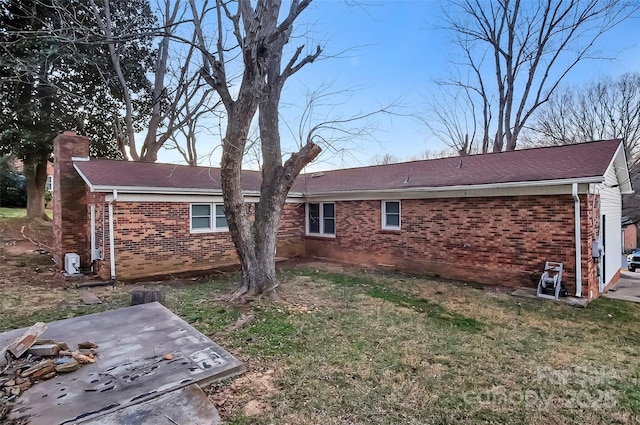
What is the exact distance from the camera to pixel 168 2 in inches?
651

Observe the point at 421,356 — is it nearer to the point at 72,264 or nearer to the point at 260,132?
the point at 260,132

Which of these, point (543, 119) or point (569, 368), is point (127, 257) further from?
point (543, 119)

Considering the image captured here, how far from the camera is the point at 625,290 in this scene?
898 cm

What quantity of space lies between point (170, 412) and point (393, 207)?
9190 mm

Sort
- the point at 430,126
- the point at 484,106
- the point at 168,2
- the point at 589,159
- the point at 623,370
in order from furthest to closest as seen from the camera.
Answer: the point at 430,126, the point at 484,106, the point at 168,2, the point at 589,159, the point at 623,370

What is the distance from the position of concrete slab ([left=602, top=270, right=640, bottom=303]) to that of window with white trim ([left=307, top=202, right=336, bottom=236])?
818 cm

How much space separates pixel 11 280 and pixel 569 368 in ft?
40.3

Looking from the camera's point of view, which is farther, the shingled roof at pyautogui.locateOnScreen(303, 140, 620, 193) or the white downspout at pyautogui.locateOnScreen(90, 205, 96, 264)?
the white downspout at pyautogui.locateOnScreen(90, 205, 96, 264)

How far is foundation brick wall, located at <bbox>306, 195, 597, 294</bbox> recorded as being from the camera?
25.9ft

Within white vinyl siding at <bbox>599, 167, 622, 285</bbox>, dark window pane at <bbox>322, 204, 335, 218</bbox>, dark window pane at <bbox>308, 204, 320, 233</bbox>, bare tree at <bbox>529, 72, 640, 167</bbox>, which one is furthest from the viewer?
bare tree at <bbox>529, 72, 640, 167</bbox>

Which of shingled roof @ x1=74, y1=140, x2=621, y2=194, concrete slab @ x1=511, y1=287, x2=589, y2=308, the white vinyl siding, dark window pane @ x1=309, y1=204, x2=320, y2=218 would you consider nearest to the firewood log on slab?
shingled roof @ x1=74, y1=140, x2=621, y2=194

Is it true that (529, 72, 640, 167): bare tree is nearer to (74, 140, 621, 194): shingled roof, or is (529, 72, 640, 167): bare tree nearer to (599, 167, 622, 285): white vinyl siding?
(599, 167, 622, 285): white vinyl siding

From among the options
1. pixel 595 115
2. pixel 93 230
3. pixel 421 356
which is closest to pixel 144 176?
pixel 93 230

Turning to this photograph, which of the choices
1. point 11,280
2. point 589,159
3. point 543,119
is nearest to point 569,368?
point 589,159
